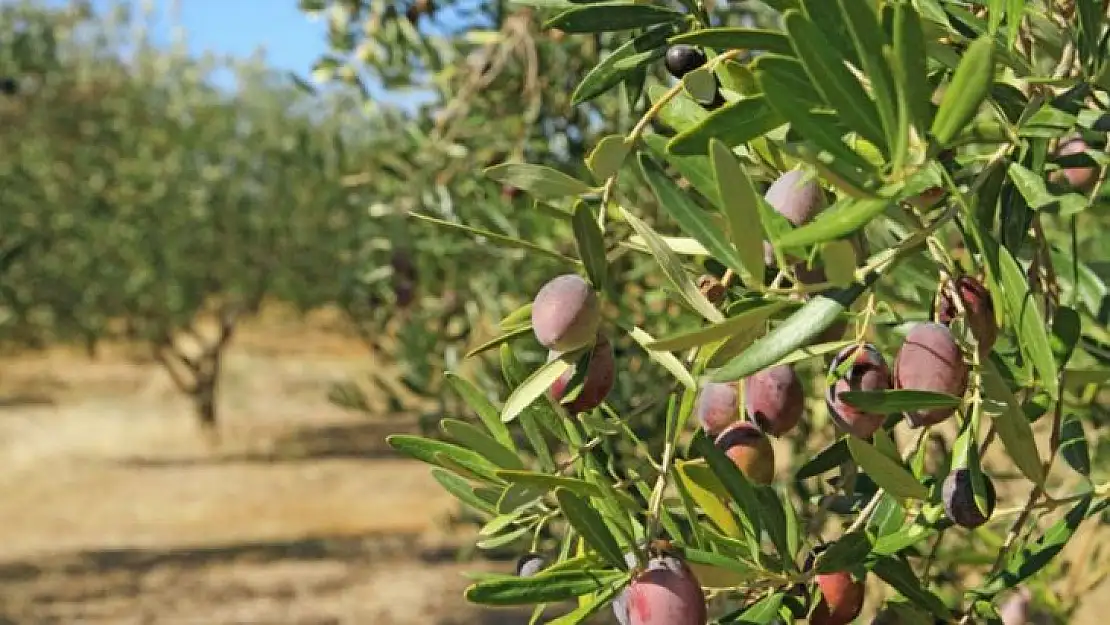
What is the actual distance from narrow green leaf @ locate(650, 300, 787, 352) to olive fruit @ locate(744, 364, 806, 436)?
0.17 m

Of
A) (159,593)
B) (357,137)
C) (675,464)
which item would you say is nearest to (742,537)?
(675,464)

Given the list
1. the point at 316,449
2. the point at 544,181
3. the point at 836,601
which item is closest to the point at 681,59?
the point at 544,181

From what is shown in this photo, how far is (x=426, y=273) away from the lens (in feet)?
10.8

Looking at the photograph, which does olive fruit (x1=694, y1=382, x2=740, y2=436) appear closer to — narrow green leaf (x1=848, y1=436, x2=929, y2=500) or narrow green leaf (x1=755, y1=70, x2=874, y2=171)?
narrow green leaf (x1=848, y1=436, x2=929, y2=500)

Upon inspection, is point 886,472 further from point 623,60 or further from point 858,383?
point 623,60

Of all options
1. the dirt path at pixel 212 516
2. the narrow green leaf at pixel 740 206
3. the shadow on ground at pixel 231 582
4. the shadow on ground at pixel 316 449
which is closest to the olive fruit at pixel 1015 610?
the narrow green leaf at pixel 740 206

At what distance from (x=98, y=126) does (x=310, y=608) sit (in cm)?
719

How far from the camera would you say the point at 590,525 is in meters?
0.69

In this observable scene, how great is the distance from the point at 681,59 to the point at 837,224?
366mm

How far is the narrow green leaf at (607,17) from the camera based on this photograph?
2.60ft

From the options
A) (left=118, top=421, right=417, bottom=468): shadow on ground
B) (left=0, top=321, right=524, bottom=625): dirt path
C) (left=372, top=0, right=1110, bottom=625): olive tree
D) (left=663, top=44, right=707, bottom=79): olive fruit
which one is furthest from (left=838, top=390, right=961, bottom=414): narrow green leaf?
(left=118, top=421, right=417, bottom=468): shadow on ground

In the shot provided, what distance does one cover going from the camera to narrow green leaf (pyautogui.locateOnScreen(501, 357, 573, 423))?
2.45ft

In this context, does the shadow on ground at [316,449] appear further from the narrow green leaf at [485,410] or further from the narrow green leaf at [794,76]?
the narrow green leaf at [794,76]

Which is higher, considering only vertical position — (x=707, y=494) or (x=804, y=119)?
(x=804, y=119)
